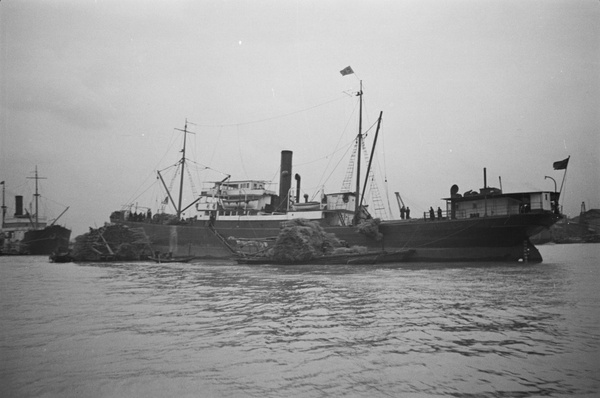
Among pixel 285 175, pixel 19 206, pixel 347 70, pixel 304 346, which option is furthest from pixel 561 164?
pixel 19 206

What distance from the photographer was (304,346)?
6.65 m

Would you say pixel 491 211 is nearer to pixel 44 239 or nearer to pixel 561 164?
pixel 561 164

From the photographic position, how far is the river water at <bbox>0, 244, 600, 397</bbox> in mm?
4863

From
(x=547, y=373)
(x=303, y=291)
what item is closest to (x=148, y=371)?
(x=547, y=373)

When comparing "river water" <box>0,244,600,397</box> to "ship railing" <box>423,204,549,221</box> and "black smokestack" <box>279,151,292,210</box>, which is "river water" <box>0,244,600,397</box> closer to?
"ship railing" <box>423,204,549,221</box>

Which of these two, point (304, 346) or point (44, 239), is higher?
point (44, 239)

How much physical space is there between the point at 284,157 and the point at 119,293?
2967cm

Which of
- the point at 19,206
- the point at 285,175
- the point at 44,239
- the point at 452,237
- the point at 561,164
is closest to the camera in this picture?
the point at 561,164

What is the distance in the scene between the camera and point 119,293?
45.3 ft

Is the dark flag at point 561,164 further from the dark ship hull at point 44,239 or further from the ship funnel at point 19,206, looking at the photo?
the ship funnel at point 19,206

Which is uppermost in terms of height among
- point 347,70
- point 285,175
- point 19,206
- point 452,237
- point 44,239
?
point 347,70

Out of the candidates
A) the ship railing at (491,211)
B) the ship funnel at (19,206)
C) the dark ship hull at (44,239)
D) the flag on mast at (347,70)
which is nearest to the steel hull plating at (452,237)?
the ship railing at (491,211)

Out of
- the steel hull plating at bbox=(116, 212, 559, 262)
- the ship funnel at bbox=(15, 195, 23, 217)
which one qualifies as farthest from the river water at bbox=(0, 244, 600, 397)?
the ship funnel at bbox=(15, 195, 23, 217)

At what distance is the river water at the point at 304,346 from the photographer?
4.86 meters
